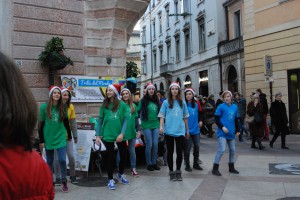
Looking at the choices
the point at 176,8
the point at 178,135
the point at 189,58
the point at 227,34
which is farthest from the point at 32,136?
the point at 176,8

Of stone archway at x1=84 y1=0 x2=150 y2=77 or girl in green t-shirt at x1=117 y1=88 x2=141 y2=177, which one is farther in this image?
stone archway at x1=84 y1=0 x2=150 y2=77

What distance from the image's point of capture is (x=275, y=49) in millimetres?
17359

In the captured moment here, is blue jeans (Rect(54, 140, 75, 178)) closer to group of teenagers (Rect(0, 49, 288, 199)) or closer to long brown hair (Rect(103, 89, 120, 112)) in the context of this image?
group of teenagers (Rect(0, 49, 288, 199))

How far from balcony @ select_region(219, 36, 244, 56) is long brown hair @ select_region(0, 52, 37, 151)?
2364cm

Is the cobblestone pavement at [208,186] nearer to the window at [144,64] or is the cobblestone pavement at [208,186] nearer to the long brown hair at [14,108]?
the long brown hair at [14,108]

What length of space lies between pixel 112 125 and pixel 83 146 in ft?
3.62

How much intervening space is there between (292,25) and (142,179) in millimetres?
12556

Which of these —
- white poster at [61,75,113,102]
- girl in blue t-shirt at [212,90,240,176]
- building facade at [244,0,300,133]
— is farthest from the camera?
building facade at [244,0,300,133]

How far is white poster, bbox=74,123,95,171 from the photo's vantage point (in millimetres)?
7145

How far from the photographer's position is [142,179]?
273 inches

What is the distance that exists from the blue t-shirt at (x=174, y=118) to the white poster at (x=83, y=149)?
5.04 feet

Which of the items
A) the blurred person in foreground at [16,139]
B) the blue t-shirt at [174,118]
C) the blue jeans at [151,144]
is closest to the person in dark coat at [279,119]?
the blue jeans at [151,144]

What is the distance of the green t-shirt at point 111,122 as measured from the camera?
6.49 m

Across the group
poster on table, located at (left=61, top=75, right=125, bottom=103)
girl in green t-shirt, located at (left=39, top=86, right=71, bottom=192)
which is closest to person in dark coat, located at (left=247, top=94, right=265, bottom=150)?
poster on table, located at (left=61, top=75, right=125, bottom=103)
